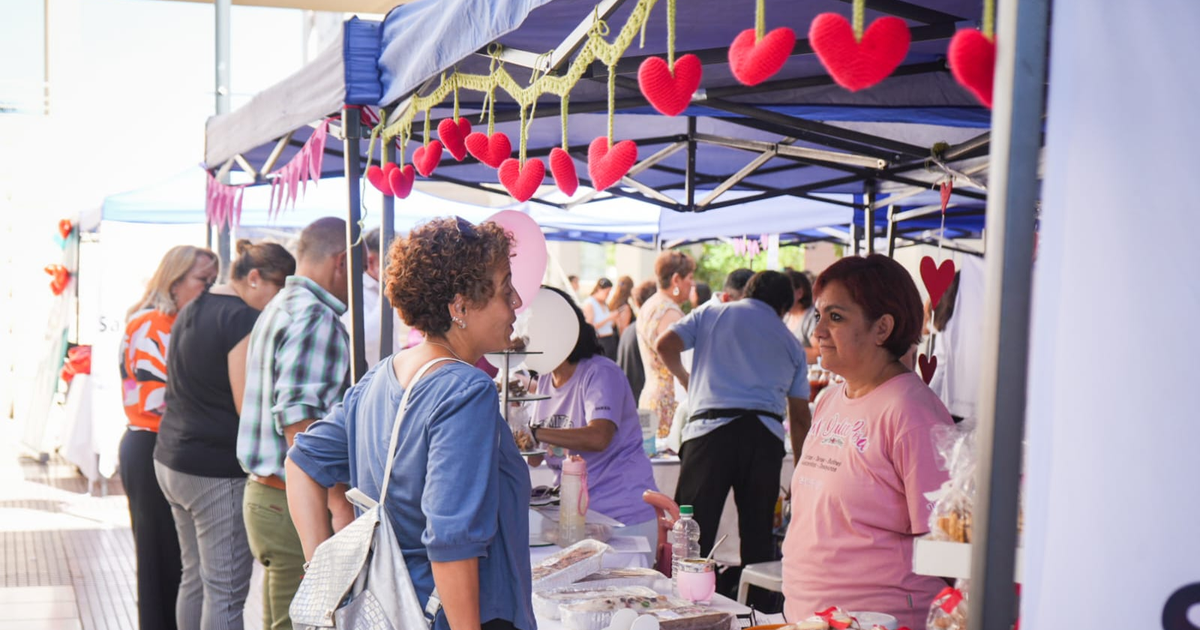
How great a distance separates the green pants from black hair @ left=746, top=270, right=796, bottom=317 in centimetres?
256

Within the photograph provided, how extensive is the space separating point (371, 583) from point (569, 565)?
84 centimetres

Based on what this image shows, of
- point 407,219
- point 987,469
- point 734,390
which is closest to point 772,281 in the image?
point 734,390

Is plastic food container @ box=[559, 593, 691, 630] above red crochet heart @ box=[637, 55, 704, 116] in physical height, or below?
below

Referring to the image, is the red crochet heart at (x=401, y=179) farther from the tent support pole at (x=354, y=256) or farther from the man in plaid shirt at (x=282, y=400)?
the man in plaid shirt at (x=282, y=400)

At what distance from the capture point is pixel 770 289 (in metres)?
4.86

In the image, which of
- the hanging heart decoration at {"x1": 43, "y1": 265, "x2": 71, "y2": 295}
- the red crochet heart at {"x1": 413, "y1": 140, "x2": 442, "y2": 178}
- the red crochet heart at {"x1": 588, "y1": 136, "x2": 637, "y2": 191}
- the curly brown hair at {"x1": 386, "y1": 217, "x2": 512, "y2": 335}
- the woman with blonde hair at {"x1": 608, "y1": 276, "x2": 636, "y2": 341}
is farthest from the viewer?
the woman with blonde hair at {"x1": 608, "y1": 276, "x2": 636, "y2": 341}

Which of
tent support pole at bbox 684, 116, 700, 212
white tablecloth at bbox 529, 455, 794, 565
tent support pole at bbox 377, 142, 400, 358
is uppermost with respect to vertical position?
tent support pole at bbox 684, 116, 700, 212

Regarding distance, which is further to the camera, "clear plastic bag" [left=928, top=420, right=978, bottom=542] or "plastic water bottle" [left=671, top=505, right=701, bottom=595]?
"plastic water bottle" [left=671, top=505, right=701, bottom=595]

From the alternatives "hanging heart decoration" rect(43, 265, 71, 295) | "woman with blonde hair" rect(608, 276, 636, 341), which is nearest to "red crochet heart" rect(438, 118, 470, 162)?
"woman with blonde hair" rect(608, 276, 636, 341)

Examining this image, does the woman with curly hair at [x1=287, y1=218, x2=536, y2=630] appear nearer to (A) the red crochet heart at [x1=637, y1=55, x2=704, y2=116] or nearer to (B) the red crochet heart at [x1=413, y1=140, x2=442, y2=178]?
(A) the red crochet heart at [x1=637, y1=55, x2=704, y2=116]

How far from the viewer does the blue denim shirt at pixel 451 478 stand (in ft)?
5.54

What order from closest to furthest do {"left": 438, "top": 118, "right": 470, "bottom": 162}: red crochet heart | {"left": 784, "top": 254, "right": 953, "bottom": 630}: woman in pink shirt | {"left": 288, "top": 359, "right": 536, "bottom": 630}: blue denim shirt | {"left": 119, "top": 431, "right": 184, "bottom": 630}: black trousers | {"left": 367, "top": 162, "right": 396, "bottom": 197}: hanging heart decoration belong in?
{"left": 288, "top": 359, "right": 536, "bottom": 630}: blue denim shirt → {"left": 784, "top": 254, "right": 953, "bottom": 630}: woman in pink shirt → {"left": 438, "top": 118, "right": 470, "bottom": 162}: red crochet heart → {"left": 367, "top": 162, "right": 396, "bottom": 197}: hanging heart decoration → {"left": 119, "top": 431, "right": 184, "bottom": 630}: black trousers

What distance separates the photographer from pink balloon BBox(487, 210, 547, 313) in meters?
3.12

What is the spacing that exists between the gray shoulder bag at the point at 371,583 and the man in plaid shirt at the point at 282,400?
1.14 metres
